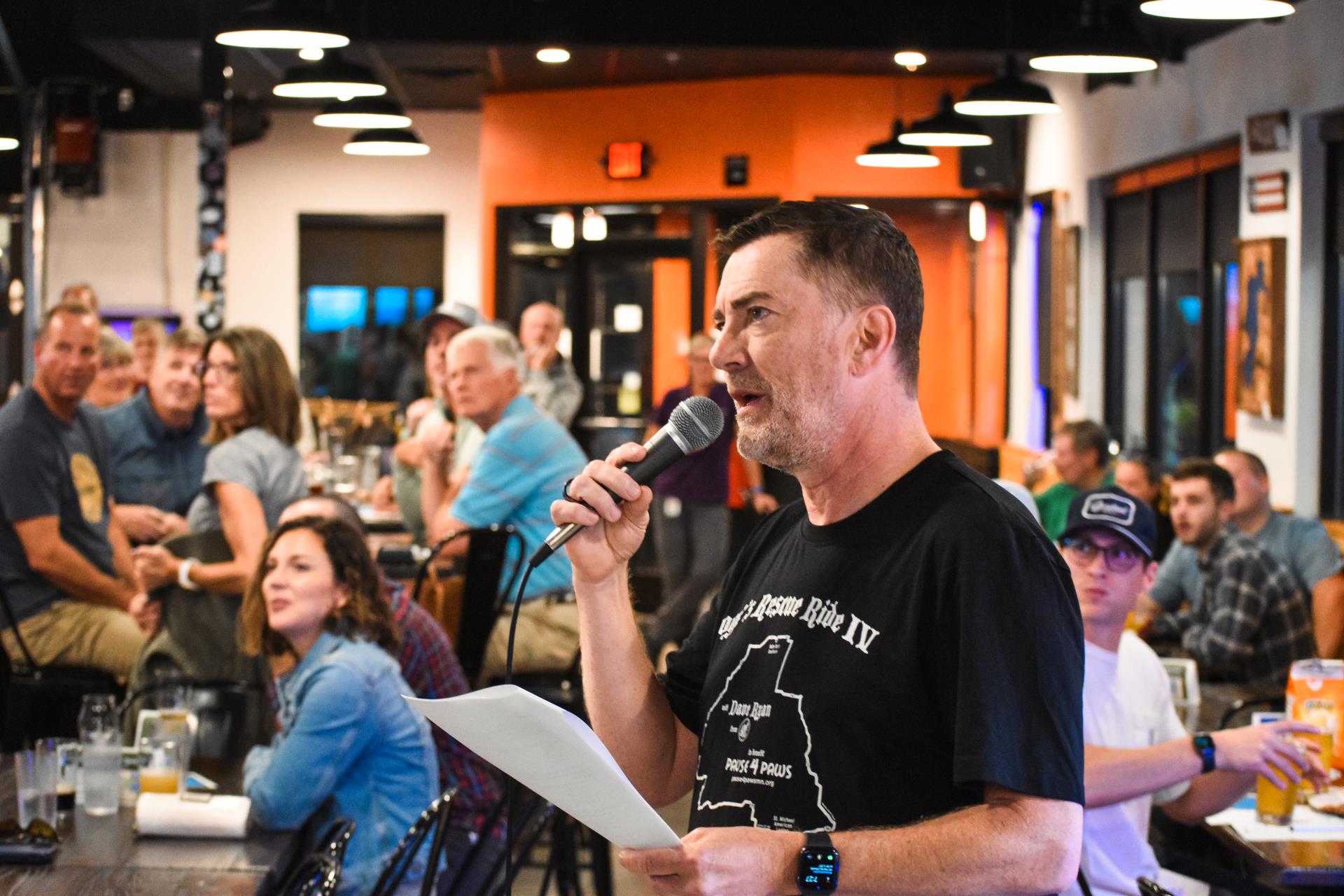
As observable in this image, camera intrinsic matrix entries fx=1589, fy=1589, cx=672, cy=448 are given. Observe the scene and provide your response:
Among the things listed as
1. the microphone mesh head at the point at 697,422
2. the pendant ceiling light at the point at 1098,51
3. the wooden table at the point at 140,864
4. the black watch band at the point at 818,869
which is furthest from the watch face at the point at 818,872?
the pendant ceiling light at the point at 1098,51

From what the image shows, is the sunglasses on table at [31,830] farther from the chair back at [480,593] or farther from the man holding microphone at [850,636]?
the chair back at [480,593]

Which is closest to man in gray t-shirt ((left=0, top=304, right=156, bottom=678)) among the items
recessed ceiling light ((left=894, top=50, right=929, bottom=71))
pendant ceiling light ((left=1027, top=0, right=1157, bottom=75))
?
pendant ceiling light ((left=1027, top=0, right=1157, bottom=75))

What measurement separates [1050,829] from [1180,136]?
712cm

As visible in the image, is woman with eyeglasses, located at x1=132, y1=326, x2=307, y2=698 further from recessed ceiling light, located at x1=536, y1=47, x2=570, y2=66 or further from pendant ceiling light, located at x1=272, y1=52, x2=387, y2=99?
recessed ceiling light, located at x1=536, y1=47, x2=570, y2=66

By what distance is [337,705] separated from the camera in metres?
3.16

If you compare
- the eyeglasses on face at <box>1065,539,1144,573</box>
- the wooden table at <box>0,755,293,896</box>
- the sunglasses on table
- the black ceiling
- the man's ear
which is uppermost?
the black ceiling

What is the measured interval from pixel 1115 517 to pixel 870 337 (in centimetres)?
149

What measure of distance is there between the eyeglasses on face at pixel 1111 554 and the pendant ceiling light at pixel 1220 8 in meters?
1.55

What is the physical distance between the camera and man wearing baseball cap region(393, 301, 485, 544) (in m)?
6.23

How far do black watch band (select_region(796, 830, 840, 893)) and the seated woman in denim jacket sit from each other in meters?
1.78

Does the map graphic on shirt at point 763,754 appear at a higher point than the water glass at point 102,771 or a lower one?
higher

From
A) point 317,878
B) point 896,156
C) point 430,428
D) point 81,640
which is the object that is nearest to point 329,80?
point 430,428

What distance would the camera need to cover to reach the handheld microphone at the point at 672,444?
66.6 inches

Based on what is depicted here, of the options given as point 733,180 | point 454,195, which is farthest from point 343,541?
point 454,195
